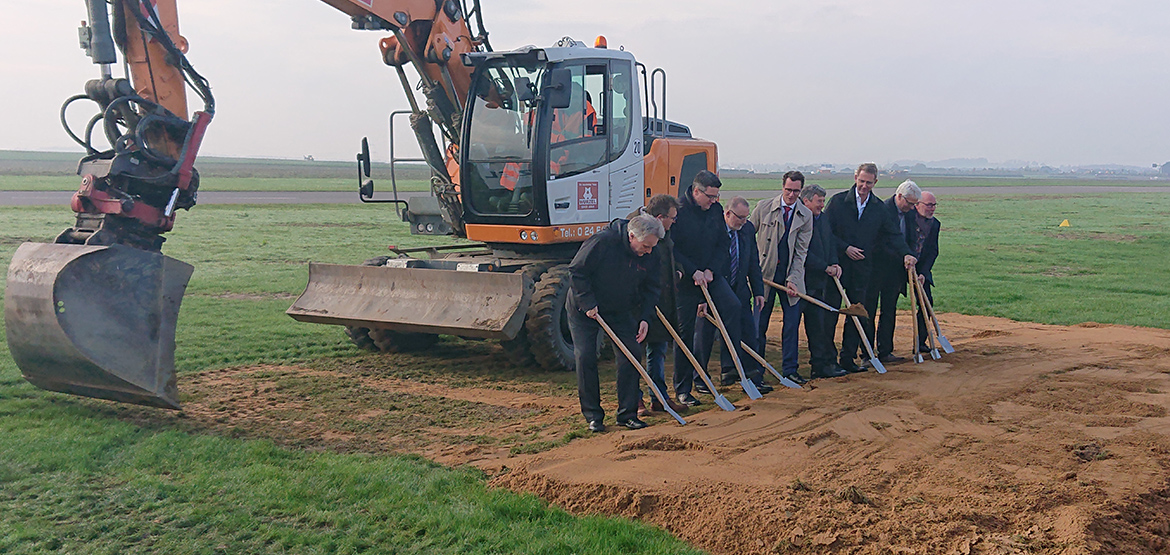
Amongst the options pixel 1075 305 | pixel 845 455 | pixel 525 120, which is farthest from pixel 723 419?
pixel 1075 305

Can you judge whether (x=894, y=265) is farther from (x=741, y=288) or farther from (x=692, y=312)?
(x=692, y=312)

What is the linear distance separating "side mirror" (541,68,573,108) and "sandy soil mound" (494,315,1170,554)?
3.38m

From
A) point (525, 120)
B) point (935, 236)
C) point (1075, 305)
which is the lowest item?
point (1075, 305)

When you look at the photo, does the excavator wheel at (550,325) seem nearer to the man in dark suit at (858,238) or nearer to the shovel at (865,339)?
the shovel at (865,339)

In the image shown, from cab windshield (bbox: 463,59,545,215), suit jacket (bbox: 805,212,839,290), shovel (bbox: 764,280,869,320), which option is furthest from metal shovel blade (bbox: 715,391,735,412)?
cab windshield (bbox: 463,59,545,215)

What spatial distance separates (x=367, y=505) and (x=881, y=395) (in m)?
4.61

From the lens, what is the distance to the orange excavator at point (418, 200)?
23.1 ft

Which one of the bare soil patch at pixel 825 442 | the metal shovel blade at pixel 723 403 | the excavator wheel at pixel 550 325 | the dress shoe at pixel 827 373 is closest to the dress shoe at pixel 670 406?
the bare soil patch at pixel 825 442

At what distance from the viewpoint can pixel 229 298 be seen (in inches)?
550

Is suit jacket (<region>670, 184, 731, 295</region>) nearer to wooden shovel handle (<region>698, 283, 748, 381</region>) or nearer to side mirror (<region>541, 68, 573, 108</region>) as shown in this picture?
wooden shovel handle (<region>698, 283, 748, 381</region>)

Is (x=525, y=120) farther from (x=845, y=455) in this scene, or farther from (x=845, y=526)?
(x=845, y=526)

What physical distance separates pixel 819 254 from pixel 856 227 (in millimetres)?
730

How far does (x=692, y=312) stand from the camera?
8.26m

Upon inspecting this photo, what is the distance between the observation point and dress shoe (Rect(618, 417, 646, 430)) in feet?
23.6
